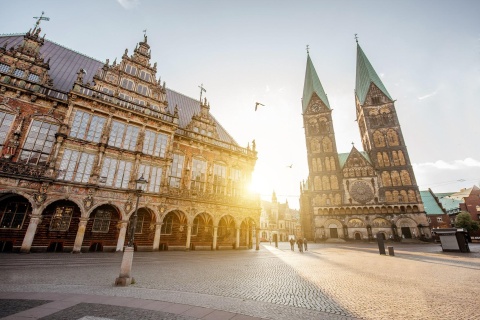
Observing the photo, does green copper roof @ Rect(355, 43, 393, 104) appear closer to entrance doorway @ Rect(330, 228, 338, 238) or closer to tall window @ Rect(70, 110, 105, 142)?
entrance doorway @ Rect(330, 228, 338, 238)

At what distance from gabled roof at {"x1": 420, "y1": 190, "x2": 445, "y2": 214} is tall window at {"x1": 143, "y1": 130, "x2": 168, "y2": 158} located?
59.9 meters

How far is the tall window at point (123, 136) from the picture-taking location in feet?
59.2

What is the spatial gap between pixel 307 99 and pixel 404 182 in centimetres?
2807

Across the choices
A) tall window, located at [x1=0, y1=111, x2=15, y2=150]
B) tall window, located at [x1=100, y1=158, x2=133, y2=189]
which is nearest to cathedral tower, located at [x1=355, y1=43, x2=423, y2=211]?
tall window, located at [x1=100, y1=158, x2=133, y2=189]

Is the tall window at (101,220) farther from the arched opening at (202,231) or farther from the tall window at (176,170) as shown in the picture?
the arched opening at (202,231)

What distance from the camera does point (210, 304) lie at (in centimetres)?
511

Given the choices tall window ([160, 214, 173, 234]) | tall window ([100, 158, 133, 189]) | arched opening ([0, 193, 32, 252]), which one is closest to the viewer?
arched opening ([0, 193, 32, 252])

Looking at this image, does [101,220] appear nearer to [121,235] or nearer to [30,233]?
[121,235]

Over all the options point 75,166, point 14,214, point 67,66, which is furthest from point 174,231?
point 67,66

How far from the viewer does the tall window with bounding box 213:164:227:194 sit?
23550 millimetres

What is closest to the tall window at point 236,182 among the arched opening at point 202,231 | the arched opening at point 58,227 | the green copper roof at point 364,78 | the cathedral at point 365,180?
the arched opening at point 202,231

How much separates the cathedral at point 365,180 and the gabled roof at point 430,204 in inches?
617

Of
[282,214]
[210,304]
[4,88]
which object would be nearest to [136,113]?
[4,88]

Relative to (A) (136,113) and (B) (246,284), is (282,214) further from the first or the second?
(B) (246,284)
